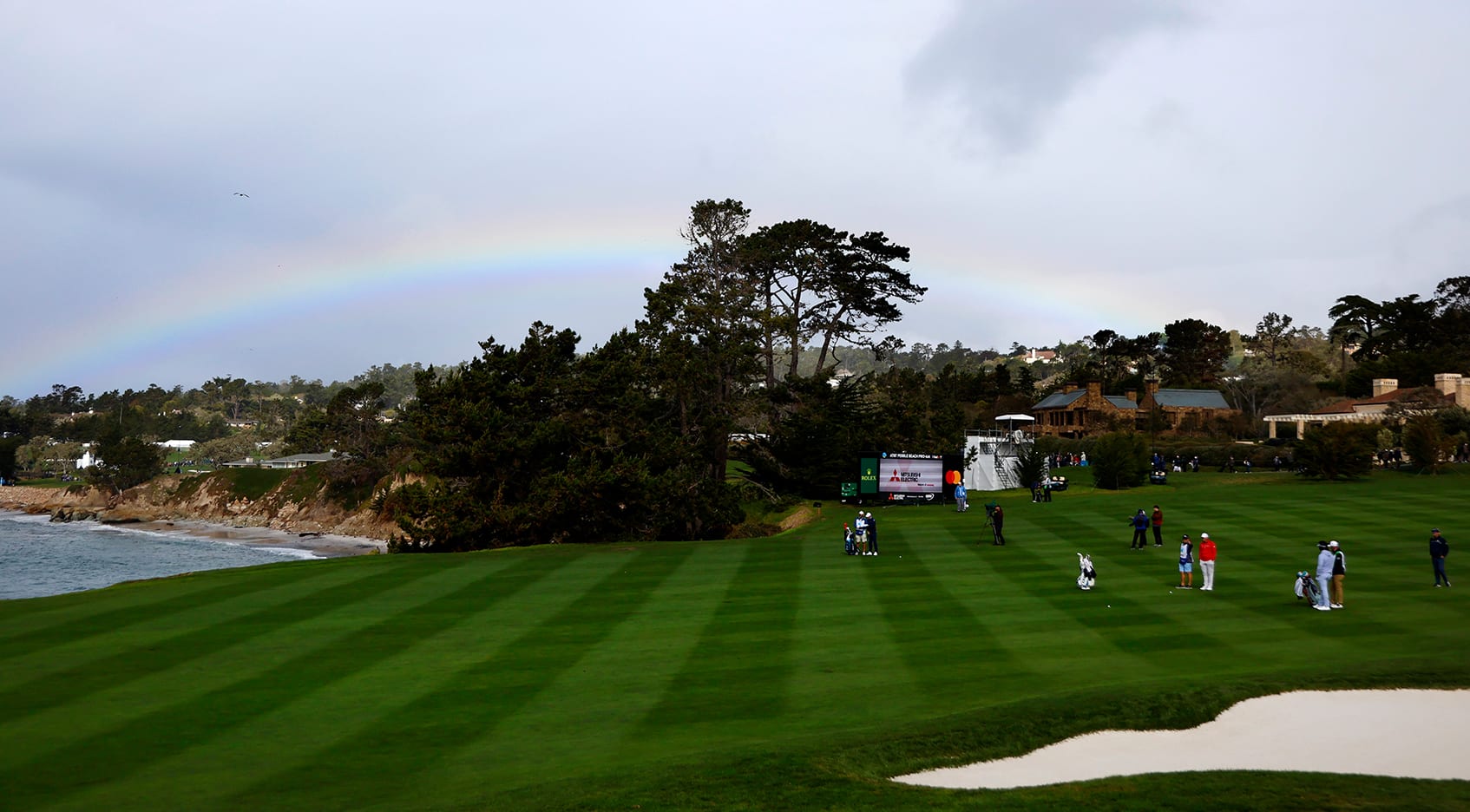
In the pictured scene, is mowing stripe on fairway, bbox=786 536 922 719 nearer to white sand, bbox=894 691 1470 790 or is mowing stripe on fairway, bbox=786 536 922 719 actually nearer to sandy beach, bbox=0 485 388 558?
white sand, bbox=894 691 1470 790

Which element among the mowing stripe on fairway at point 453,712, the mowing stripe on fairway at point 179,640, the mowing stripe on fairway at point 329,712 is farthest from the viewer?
the mowing stripe on fairway at point 179,640

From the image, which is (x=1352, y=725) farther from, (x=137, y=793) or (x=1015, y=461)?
(x=1015, y=461)

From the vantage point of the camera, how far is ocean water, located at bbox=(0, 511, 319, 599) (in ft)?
204

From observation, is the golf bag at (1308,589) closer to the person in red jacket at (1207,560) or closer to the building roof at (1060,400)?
the person in red jacket at (1207,560)

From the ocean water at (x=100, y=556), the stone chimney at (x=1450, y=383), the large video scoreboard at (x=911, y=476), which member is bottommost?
the ocean water at (x=100, y=556)

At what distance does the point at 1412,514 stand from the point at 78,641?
1910 inches

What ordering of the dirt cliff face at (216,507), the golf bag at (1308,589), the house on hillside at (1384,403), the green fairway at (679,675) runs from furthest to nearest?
the dirt cliff face at (216,507)
the house on hillside at (1384,403)
the golf bag at (1308,589)
the green fairway at (679,675)

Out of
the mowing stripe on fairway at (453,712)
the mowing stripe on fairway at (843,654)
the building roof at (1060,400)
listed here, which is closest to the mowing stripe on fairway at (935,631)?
the mowing stripe on fairway at (843,654)

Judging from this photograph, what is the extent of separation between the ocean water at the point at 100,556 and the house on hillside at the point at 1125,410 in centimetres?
8340

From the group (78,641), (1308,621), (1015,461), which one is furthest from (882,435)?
(78,641)

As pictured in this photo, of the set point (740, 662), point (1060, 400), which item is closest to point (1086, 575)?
point (740, 662)

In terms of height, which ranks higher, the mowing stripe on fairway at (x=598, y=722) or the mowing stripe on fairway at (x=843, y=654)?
the mowing stripe on fairway at (x=843, y=654)

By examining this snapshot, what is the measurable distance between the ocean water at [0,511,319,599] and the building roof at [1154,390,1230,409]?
95362 millimetres

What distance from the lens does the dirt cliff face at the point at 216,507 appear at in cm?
10100
